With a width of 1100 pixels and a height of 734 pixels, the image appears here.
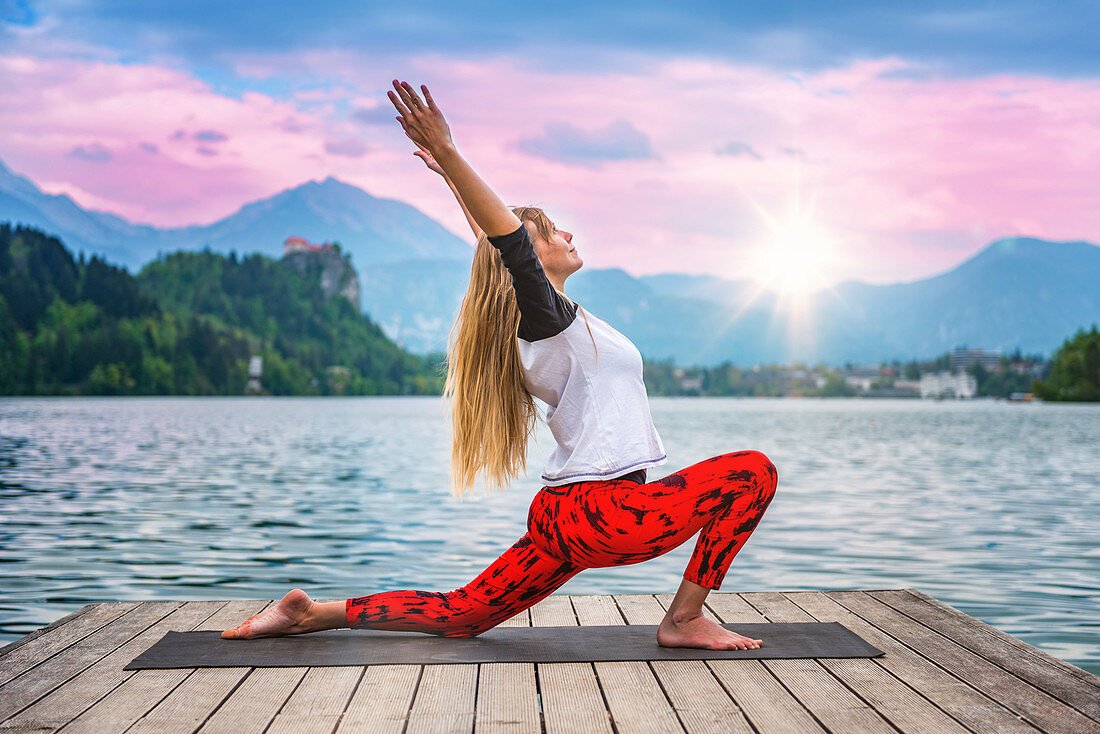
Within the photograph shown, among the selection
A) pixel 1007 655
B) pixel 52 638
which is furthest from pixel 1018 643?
pixel 52 638

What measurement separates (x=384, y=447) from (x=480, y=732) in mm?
31803

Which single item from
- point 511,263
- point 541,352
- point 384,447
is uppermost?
point 511,263

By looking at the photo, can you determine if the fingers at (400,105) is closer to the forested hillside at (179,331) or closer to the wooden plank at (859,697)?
the wooden plank at (859,697)

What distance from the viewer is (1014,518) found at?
51.1 feet

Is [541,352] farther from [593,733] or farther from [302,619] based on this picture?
[302,619]

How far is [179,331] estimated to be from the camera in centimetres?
14375

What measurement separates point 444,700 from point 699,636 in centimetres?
123

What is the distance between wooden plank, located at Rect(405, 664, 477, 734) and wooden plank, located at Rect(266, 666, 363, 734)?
10.5 inches

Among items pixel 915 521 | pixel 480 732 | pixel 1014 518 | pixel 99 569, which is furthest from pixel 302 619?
pixel 1014 518

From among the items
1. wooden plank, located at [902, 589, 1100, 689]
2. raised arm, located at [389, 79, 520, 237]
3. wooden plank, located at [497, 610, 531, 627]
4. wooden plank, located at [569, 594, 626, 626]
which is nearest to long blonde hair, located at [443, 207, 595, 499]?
raised arm, located at [389, 79, 520, 237]

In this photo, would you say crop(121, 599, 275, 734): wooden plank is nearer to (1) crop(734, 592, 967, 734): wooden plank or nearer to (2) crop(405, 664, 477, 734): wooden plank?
(2) crop(405, 664, 477, 734): wooden plank

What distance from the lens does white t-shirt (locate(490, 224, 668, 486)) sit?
3857 millimetres

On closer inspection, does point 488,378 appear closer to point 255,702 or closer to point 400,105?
point 400,105

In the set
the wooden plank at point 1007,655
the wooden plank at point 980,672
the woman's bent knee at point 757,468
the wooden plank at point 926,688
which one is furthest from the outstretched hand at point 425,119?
the wooden plank at point 1007,655
